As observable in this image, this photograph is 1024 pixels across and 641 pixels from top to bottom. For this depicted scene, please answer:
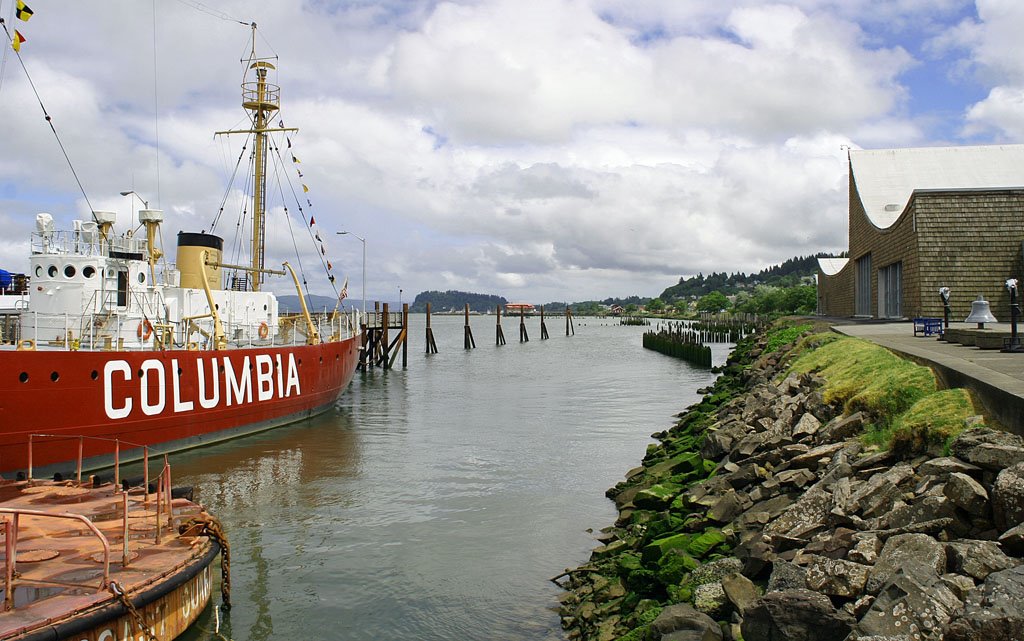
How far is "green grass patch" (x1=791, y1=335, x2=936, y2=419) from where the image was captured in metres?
9.64

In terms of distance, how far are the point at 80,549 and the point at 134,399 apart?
34.2ft

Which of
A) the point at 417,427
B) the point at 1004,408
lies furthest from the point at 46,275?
the point at 1004,408

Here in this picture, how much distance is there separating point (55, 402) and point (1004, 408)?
17309 millimetres

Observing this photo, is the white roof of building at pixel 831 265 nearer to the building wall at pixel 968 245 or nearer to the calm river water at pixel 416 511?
the building wall at pixel 968 245

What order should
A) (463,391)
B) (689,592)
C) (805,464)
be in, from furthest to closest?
(463,391)
(805,464)
(689,592)

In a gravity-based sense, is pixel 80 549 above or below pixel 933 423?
below

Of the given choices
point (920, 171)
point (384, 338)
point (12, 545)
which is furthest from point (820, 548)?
point (384, 338)

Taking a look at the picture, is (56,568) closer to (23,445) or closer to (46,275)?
(23,445)

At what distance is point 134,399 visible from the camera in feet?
59.2

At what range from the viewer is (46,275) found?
19703 mm

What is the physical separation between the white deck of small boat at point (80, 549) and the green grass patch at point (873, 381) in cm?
880

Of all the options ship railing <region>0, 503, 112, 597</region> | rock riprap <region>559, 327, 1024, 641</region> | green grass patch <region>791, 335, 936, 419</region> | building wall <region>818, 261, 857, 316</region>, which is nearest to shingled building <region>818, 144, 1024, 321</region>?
building wall <region>818, 261, 857, 316</region>

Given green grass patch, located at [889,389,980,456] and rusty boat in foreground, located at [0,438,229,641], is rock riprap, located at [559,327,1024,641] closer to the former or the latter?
green grass patch, located at [889,389,980,456]

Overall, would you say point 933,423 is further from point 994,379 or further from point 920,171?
point 920,171
